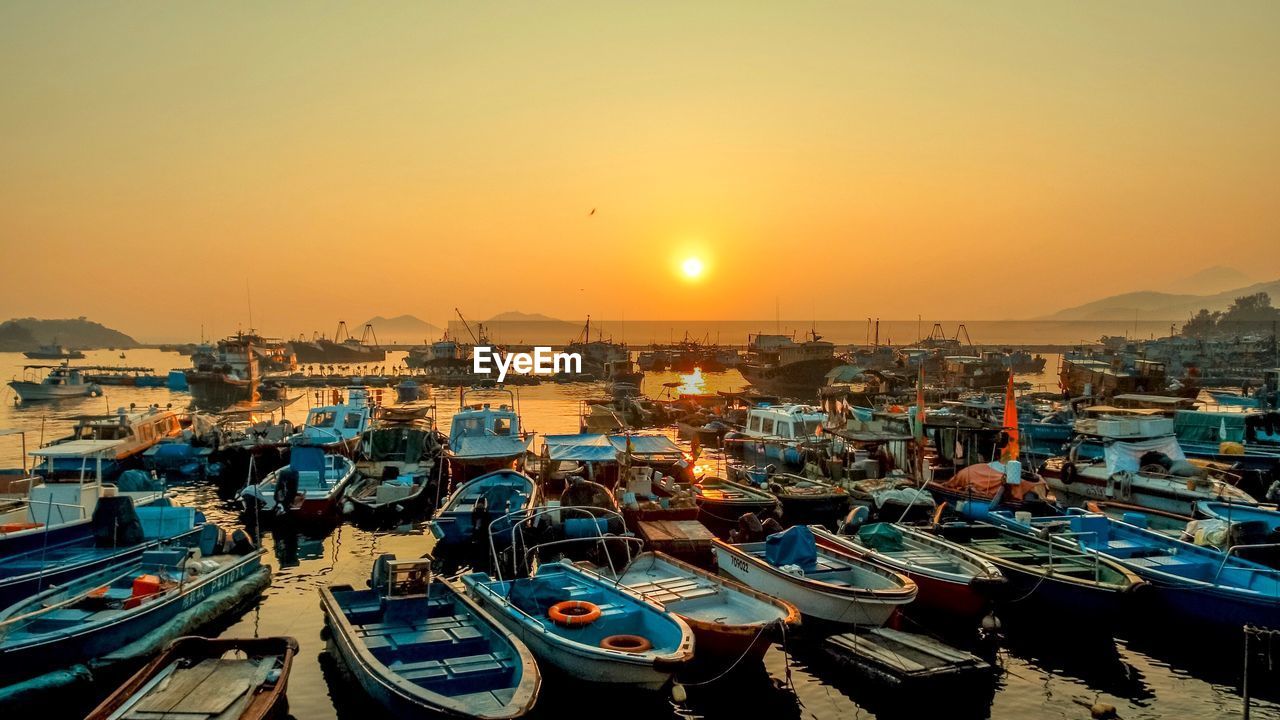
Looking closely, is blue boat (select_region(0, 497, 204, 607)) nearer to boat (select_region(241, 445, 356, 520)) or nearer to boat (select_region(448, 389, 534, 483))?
boat (select_region(241, 445, 356, 520))

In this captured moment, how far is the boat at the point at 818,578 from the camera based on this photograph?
15.9 m

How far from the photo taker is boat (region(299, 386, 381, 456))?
38156 mm

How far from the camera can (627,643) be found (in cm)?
1353

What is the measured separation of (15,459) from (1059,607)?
5439 centimetres

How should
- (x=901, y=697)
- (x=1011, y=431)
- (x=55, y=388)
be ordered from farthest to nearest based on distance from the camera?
(x=55, y=388) → (x=1011, y=431) → (x=901, y=697)

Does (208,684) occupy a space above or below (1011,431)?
below

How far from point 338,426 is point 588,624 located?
30651 millimetres

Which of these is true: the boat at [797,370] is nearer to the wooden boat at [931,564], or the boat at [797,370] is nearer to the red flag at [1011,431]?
the red flag at [1011,431]

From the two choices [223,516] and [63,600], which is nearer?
[63,600]

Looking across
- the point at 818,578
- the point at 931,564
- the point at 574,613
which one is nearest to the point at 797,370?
the point at 931,564

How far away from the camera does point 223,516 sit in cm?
3006

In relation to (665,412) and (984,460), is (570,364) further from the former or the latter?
(984,460)

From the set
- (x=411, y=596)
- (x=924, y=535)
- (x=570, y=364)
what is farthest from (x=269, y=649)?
(x=570, y=364)

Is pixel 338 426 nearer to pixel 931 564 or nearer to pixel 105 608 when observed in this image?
pixel 105 608
